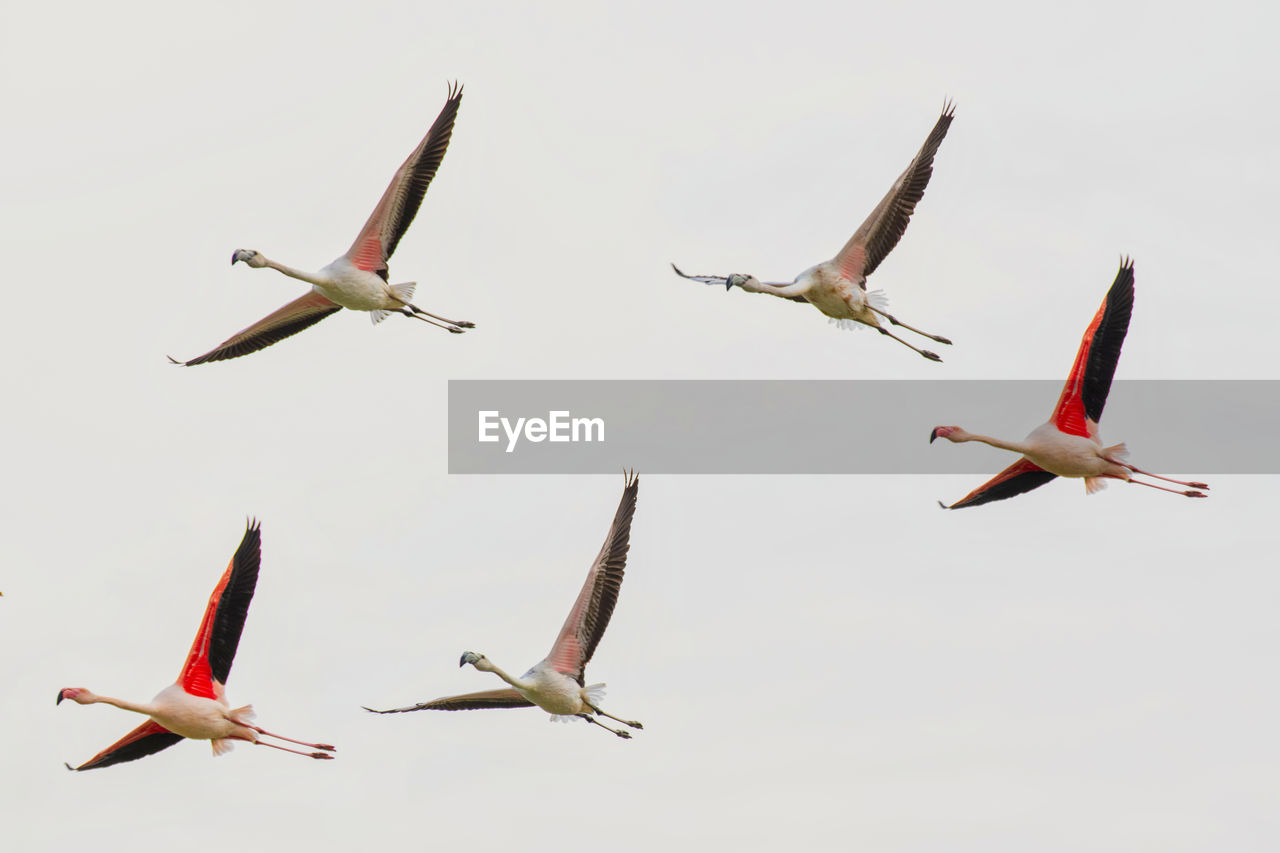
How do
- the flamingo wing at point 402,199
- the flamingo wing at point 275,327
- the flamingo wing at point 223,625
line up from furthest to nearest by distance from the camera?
the flamingo wing at point 275,327 < the flamingo wing at point 402,199 < the flamingo wing at point 223,625

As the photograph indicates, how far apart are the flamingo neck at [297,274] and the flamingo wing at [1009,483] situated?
38.1 ft

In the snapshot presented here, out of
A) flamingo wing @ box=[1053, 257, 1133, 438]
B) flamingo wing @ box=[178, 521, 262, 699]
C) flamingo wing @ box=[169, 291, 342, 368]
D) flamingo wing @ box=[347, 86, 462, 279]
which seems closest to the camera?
flamingo wing @ box=[178, 521, 262, 699]

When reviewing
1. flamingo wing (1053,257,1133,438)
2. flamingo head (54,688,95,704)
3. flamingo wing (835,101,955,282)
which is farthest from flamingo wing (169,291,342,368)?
flamingo wing (1053,257,1133,438)

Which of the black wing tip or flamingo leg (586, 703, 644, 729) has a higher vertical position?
the black wing tip

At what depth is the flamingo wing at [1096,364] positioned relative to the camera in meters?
34.7

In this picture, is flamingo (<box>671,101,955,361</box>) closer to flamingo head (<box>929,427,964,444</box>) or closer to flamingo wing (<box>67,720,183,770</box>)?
flamingo head (<box>929,427,964,444</box>)

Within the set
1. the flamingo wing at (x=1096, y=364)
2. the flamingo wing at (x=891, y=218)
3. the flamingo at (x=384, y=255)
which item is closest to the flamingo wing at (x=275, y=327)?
the flamingo at (x=384, y=255)

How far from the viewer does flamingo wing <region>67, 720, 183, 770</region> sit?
116ft

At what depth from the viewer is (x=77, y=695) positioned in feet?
115

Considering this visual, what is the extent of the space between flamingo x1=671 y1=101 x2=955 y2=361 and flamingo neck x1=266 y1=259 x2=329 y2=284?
20.5ft

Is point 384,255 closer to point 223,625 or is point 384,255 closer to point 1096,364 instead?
point 223,625

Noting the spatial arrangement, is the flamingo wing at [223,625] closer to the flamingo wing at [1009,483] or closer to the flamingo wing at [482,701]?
the flamingo wing at [482,701]

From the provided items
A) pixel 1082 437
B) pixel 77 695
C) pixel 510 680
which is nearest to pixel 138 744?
pixel 77 695

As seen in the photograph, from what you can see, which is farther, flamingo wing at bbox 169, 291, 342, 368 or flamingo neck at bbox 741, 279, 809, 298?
flamingo wing at bbox 169, 291, 342, 368
